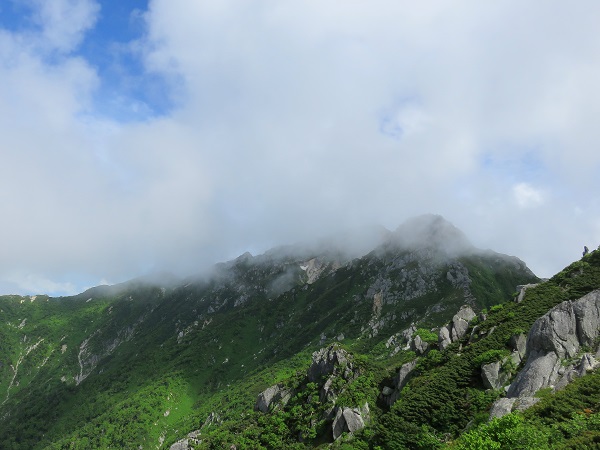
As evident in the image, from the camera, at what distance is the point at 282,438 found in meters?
108

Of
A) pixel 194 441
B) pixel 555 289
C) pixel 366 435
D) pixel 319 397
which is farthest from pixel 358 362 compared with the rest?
pixel 194 441

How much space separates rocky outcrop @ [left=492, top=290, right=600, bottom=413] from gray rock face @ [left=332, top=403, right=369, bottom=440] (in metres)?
38.8

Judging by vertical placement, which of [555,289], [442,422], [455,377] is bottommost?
[442,422]

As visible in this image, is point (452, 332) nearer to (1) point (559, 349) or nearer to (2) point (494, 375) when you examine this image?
(2) point (494, 375)

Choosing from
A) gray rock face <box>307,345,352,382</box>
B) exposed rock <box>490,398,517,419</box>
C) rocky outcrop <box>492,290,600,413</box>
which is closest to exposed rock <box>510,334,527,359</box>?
rocky outcrop <box>492,290,600,413</box>

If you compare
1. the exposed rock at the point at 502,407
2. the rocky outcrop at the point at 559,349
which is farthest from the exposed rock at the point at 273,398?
the exposed rock at the point at 502,407

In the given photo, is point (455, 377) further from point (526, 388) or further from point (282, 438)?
point (282, 438)

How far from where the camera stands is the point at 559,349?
214 ft

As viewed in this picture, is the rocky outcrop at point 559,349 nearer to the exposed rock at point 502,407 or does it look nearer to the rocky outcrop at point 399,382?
the exposed rock at point 502,407

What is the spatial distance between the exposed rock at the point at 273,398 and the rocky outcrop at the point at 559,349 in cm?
8403

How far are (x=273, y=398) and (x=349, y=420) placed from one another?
170ft

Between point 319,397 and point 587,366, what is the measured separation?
76377mm

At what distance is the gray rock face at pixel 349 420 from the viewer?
9156 cm

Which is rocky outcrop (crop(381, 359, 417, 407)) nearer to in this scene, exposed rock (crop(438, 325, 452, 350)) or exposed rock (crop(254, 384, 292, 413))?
exposed rock (crop(438, 325, 452, 350))
